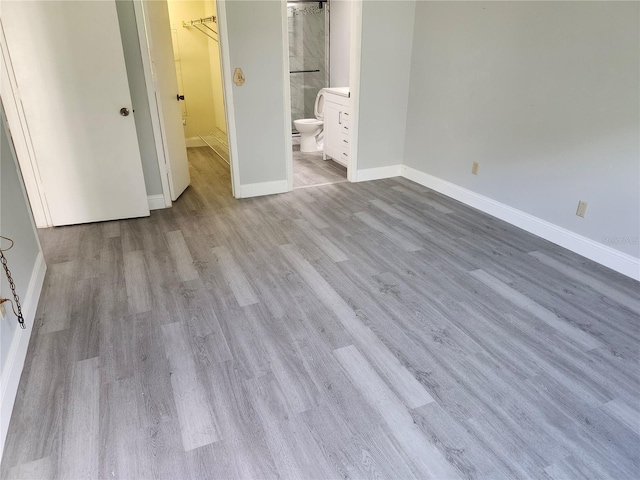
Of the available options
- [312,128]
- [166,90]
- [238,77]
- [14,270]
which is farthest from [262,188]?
[14,270]

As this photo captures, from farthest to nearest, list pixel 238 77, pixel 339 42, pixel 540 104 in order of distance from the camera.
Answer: pixel 339 42, pixel 238 77, pixel 540 104

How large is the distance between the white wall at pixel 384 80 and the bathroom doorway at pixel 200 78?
1.95m

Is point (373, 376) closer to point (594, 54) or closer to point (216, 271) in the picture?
point (216, 271)

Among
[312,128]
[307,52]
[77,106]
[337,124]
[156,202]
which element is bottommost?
[156,202]

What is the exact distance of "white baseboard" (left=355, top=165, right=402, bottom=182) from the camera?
485 cm

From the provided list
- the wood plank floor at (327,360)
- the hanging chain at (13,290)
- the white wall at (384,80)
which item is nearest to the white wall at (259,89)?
the white wall at (384,80)

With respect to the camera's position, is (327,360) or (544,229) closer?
(327,360)

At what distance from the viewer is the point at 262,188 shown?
4.45 metres

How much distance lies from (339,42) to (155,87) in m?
3.39

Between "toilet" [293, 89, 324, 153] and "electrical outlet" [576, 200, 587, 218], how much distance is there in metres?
3.66

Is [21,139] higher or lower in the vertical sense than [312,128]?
higher

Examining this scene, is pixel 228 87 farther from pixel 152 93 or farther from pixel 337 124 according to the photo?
pixel 337 124

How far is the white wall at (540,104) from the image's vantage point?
2.77 m

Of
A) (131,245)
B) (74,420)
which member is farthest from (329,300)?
(131,245)
